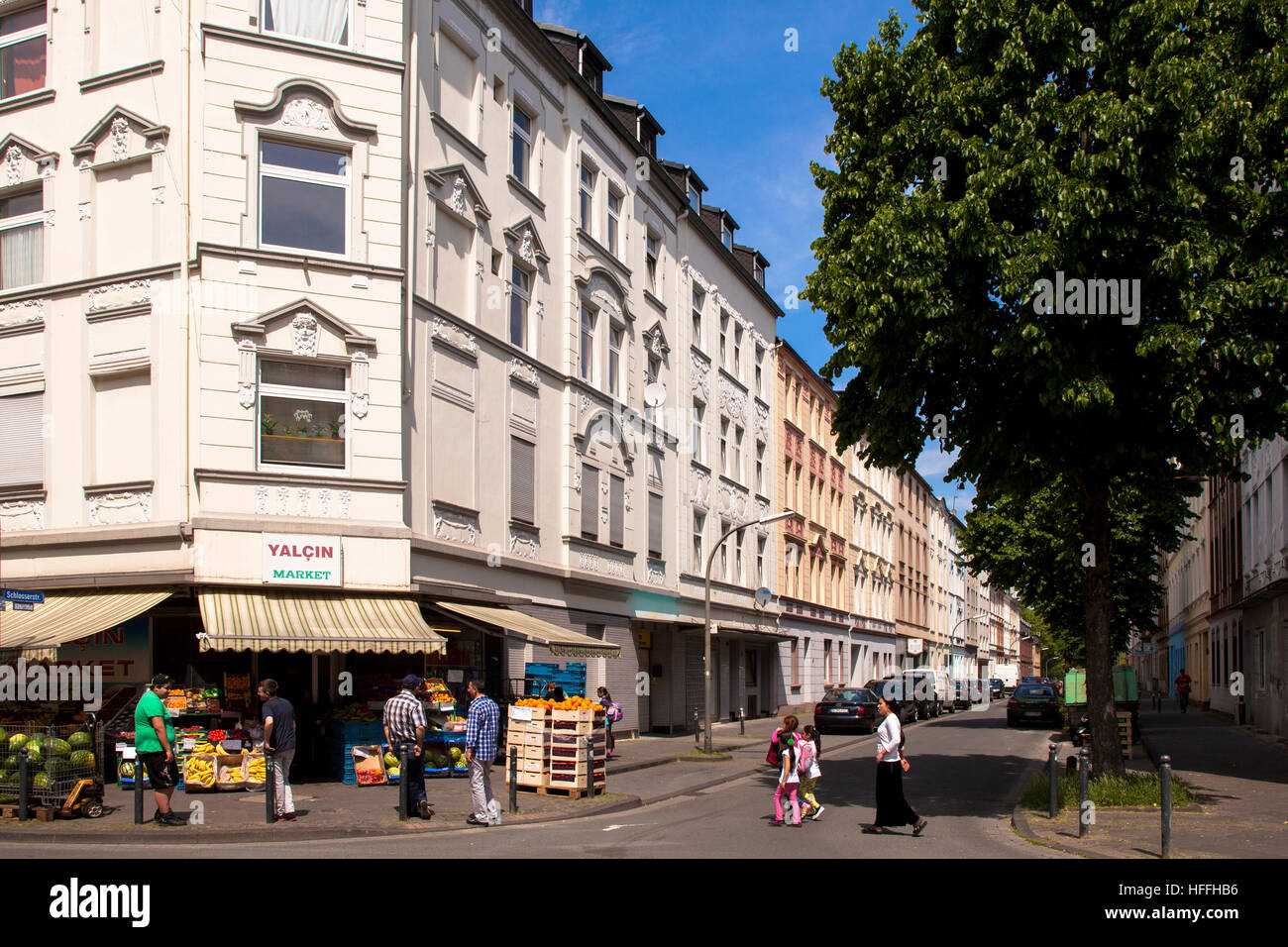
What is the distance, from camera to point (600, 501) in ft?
93.4

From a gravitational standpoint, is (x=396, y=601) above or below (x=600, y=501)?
below

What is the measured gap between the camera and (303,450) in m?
18.4

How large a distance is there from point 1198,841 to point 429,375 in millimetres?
14021

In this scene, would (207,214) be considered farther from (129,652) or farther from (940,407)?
(940,407)

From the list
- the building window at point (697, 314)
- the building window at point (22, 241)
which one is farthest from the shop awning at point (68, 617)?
the building window at point (697, 314)

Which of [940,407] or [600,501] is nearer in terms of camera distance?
[940,407]

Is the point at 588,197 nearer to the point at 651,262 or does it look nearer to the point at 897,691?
the point at 651,262

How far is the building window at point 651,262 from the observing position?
3312 centimetres

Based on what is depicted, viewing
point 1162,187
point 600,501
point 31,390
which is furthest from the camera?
point 600,501

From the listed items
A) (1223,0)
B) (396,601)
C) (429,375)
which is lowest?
(396,601)

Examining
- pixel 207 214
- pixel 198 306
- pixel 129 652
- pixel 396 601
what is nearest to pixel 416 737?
pixel 396 601

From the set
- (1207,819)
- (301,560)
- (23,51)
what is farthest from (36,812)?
(1207,819)

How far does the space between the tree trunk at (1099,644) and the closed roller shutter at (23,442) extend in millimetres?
16534
